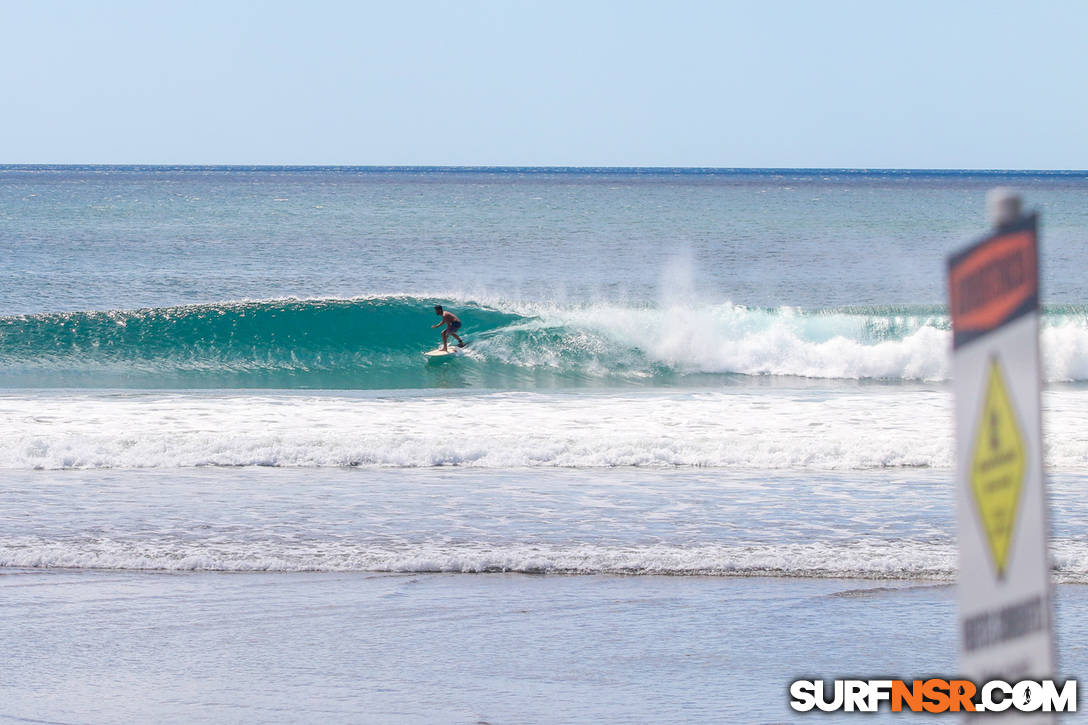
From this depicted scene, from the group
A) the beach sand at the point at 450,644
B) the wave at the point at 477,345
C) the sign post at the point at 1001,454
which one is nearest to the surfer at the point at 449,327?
the wave at the point at 477,345

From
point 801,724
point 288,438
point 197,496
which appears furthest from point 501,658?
point 288,438

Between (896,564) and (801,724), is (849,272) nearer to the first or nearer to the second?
(896,564)

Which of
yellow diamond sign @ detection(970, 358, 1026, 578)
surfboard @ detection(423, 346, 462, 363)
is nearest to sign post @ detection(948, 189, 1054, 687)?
yellow diamond sign @ detection(970, 358, 1026, 578)

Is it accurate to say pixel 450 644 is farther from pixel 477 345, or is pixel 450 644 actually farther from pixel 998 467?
pixel 477 345

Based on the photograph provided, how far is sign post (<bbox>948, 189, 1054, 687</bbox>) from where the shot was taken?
1.30m

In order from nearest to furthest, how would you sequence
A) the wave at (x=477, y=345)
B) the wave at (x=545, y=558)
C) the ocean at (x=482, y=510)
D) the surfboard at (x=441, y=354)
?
the ocean at (x=482, y=510) → the wave at (x=545, y=558) → the wave at (x=477, y=345) → the surfboard at (x=441, y=354)

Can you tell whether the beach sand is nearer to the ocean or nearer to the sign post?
the ocean

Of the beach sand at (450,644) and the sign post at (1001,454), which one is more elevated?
the sign post at (1001,454)

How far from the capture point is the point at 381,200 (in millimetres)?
91000

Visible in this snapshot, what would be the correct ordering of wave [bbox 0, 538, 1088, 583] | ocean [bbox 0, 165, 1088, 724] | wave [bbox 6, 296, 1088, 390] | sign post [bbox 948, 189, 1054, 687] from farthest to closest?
wave [bbox 6, 296, 1088, 390], wave [bbox 0, 538, 1088, 583], ocean [bbox 0, 165, 1088, 724], sign post [bbox 948, 189, 1054, 687]

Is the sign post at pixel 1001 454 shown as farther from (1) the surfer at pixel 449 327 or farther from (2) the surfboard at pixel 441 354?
(2) the surfboard at pixel 441 354

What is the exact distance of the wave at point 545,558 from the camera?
7117 mm

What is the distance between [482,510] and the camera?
28.6 ft

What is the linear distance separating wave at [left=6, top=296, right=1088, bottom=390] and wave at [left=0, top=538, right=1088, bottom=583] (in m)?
11.0
